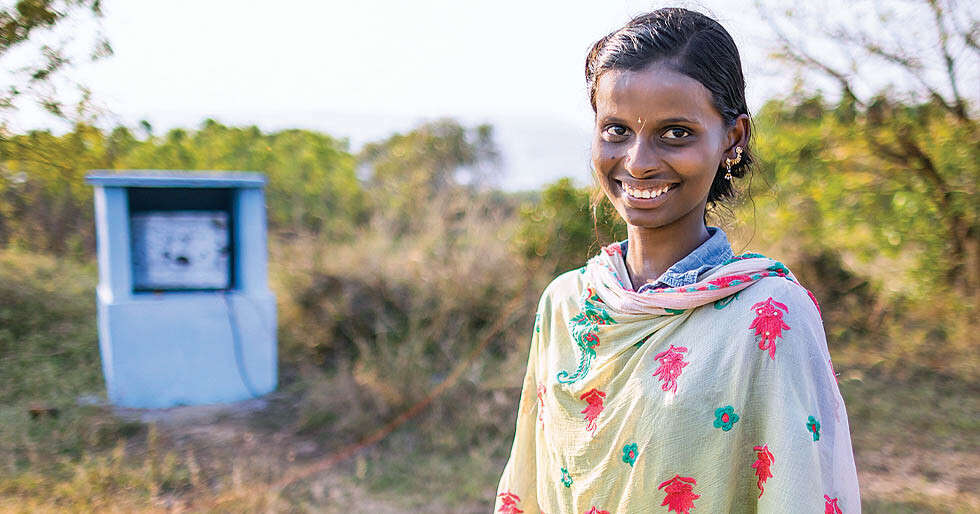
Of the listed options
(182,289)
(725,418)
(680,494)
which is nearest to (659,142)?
(725,418)

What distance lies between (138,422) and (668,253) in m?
4.22

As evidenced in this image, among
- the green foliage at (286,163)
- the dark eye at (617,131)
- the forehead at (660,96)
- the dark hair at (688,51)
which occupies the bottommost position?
the dark eye at (617,131)

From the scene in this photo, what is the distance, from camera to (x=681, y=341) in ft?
3.84

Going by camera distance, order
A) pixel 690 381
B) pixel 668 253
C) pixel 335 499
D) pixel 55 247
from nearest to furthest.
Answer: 1. pixel 690 381
2. pixel 668 253
3. pixel 335 499
4. pixel 55 247

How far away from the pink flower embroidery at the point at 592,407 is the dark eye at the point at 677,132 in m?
0.48

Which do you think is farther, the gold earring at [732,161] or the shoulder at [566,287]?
the shoulder at [566,287]

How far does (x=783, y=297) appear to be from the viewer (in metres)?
1.07

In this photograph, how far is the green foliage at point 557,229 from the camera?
6598 mm

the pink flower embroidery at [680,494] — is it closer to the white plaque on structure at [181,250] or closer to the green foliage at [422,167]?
the white plaque on structure at [181,250]

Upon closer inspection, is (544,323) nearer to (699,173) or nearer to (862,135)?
(699,173)

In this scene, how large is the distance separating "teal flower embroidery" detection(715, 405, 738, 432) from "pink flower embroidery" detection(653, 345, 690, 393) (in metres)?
0.08

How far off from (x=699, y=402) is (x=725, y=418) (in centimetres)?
5

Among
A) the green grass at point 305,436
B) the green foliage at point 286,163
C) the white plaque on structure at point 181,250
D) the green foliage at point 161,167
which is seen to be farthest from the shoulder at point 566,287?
the green foliage at point 286,163

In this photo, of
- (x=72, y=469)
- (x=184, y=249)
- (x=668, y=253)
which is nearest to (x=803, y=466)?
(x=668, y=253)
